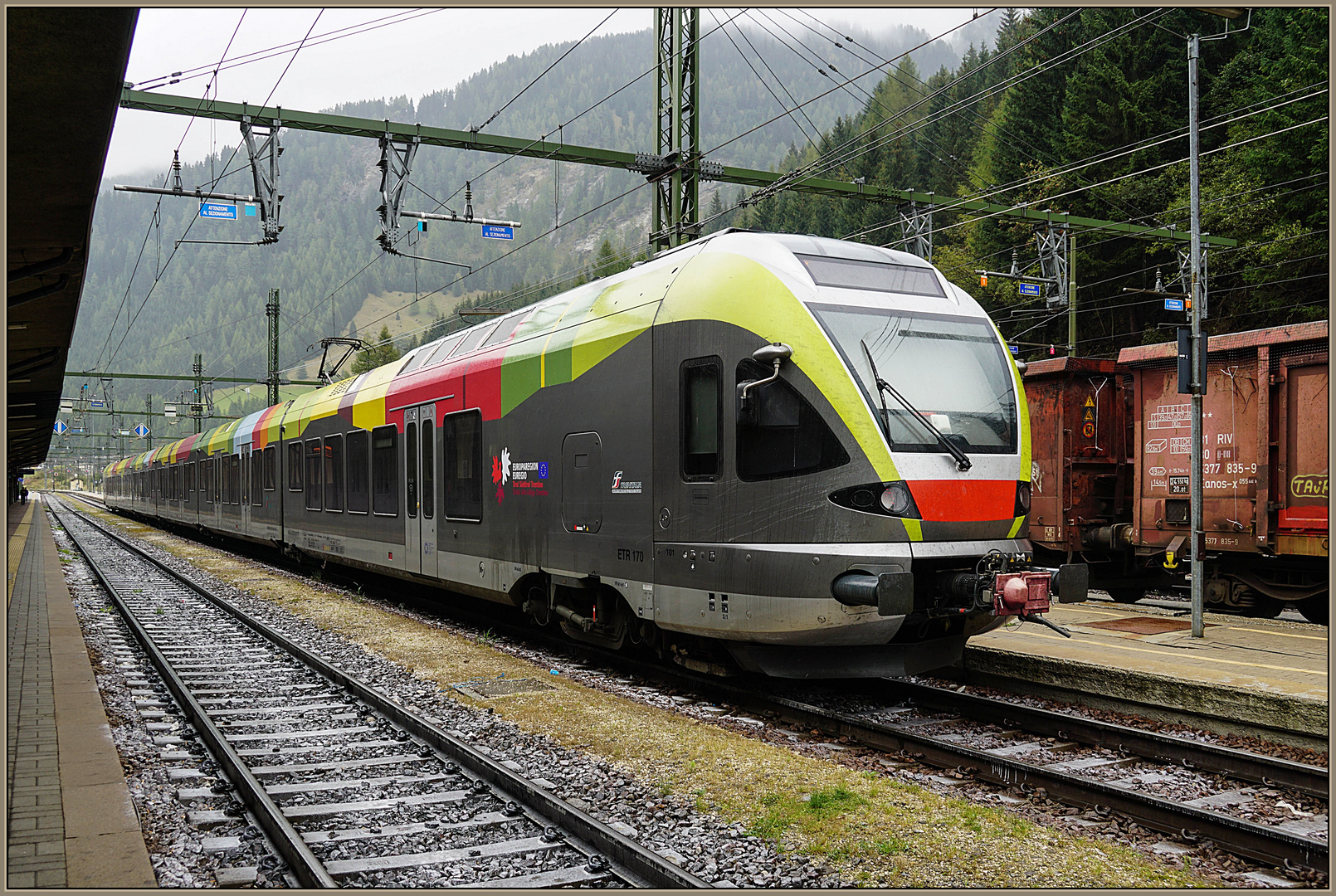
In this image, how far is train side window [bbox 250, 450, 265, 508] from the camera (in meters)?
23.0

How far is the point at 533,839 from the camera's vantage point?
5312 mm

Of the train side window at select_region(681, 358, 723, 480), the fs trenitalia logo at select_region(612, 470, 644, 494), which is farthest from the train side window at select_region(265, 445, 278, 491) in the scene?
the train side window at select_region(681, 358, 723, 480)

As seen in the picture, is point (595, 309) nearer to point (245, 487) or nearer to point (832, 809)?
point (832, 809)

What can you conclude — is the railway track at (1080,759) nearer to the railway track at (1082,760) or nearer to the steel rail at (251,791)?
the railway track at (1082,760)

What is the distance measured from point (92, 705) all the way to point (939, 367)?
24.2 feet

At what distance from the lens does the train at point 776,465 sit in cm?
720

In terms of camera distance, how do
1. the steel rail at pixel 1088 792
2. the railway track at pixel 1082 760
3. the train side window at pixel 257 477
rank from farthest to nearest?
the train side window at pixel 257 477, the railway track at pixel 1082 760, the steel rail at pixel 1088 792

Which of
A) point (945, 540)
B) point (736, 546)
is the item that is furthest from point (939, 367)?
point (736, 546)

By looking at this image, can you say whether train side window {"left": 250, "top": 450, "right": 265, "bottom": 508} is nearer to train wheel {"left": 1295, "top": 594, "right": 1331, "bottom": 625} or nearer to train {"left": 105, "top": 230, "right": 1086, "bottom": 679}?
train {"left": 105, "top": 230, "right": 1086, "bottom": 679}

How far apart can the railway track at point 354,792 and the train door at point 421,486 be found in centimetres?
285

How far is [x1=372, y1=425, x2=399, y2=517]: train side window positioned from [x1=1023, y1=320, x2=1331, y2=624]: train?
9586 mm

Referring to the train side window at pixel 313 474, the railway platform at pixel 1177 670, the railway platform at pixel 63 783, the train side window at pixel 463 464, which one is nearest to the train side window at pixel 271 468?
the train side window at pixel 313 474

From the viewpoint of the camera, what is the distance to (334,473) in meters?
17.4

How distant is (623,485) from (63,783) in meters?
4.68
